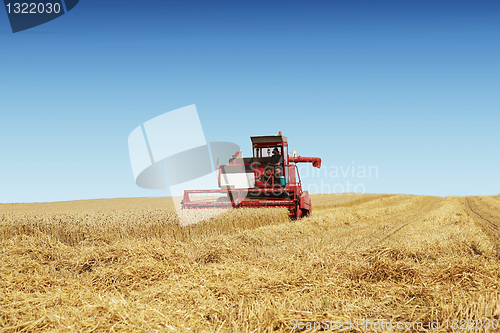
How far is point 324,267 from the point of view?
5504 mm

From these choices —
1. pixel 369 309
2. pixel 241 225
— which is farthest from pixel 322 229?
pixel 369 309

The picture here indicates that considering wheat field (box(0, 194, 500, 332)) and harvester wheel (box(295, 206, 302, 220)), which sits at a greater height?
harvester wheel (box(295, 206, 302, 220))

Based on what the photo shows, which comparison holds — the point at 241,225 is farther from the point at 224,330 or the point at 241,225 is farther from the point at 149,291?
the point at 224,330

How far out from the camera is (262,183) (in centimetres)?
1344

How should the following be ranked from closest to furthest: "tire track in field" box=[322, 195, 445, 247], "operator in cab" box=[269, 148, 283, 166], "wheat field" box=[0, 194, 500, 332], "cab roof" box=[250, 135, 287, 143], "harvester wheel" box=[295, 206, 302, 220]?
"wheat field" box=[0, 194, 500, 332] < "tire track in field" box=[322, 195, 445, 247] < "harvester wheel" box=[295, 206, 302, 220] < "cab roof" box=[250, 135, 287, 143] < "operator in cab" box=[269, 148, 283, 166]

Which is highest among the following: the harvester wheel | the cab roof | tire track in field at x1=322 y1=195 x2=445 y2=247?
the cab roof

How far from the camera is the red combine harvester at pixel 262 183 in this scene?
41.7 ft

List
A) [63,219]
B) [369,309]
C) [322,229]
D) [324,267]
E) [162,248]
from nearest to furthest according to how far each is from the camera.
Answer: [369,309], [324,267], [162,248], [63,219], [322,229]

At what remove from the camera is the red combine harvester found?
12719 mm

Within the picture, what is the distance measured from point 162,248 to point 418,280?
4.48 m

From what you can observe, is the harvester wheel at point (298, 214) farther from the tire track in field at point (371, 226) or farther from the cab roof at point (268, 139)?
the cab roof at point (268, 139)

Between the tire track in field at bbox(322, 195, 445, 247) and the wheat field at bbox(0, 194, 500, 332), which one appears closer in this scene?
the wheat field at bbox(0, 194, 500, 332)

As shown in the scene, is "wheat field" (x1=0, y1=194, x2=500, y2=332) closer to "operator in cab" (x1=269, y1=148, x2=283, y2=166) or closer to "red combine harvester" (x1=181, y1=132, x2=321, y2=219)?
"red combine harvester" (x1=181, y1=132, x2=321, y2=219)

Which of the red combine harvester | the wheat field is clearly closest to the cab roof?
the red combine harvester
